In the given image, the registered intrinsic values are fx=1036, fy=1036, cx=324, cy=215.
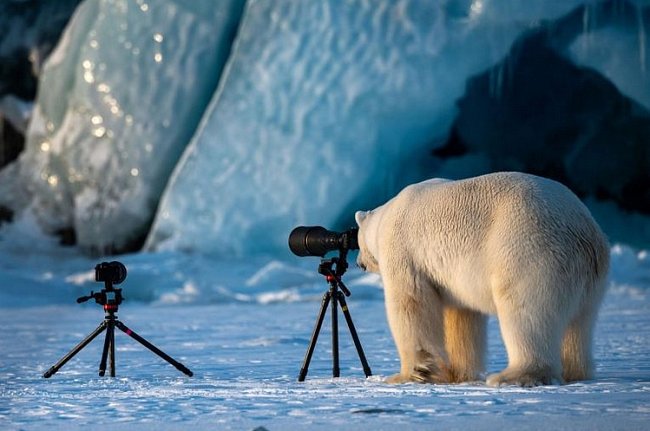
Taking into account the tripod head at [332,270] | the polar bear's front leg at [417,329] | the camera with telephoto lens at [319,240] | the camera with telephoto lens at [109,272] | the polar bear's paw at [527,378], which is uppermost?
the camera with telephoto lens at [319,240]

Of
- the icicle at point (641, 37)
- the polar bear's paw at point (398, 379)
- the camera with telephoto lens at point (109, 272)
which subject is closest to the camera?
the polar bear's paw at point (398, 379)

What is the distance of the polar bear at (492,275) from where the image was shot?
3541 millimetres

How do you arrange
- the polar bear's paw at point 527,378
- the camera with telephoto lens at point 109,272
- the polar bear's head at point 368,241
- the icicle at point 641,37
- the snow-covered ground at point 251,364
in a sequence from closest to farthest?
the snow-covered ground at point 251,364 < the polar bear's paw at point 527,378 < the polar bear's head at point 368,241 < the camera with telephoto lens at point 109,272 < the icicle at point 641,37

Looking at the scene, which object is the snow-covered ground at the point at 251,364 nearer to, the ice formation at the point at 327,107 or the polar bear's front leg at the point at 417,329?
the polar bear's front leg at the point at 417,329

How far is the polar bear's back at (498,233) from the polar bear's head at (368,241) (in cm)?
23

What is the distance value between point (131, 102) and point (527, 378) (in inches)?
408

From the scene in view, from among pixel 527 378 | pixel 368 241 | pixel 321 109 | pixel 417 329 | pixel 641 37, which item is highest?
pixel 641 37

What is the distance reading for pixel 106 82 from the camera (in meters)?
13.3

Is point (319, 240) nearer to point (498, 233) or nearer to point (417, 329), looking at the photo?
point (417, 329)

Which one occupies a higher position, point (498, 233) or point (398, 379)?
point (498, 233)

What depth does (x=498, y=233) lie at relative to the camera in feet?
12.0

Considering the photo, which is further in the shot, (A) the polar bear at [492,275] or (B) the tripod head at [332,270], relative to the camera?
(B) the tripod head at [332,270]

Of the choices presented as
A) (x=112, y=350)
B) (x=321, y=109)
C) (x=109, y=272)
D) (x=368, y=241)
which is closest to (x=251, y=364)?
(x=112, y=350)

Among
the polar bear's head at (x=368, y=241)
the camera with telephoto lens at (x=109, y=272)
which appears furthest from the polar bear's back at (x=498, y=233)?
the camera with telephoto lens at (x=109, y=272)
